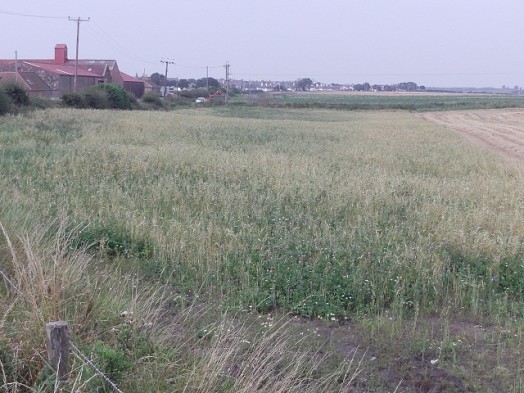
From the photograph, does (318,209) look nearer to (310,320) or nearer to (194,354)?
(310,320)

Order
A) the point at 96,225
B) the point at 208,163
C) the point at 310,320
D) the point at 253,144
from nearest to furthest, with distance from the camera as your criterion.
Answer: the point at 310,320 < the point at 96,225 < the point at 208,163 < the point at 253,144

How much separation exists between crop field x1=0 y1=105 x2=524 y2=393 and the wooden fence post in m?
0.17

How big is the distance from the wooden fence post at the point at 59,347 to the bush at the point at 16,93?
138ft

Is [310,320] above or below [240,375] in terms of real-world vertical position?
below

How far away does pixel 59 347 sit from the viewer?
160 inches

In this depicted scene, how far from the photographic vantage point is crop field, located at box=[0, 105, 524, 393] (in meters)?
5.10

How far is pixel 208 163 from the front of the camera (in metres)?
17.3

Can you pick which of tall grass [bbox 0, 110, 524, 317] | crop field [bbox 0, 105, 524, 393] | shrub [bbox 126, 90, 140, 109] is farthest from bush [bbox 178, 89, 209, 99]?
crop field [bbox 0, 105, 524, 393]

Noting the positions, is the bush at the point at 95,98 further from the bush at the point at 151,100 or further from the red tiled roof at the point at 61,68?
the bush at the point at 151,100

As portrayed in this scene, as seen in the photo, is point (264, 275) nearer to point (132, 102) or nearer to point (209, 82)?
point (132, 102)

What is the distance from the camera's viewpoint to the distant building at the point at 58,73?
6350cm

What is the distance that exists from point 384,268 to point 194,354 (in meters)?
3.72

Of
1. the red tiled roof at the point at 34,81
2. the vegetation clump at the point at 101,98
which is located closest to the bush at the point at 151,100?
the vegetation clump at the point at 101,98

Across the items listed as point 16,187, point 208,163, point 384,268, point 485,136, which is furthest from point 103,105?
point 384,268
